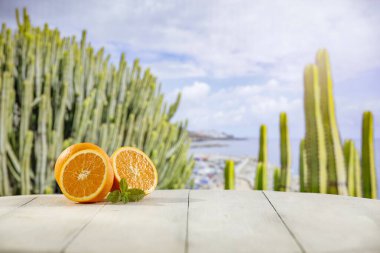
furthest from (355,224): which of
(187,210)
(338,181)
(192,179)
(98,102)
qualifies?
(192,179)

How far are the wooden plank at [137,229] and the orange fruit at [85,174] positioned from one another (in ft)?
0.25

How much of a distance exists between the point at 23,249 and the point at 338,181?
2.43 m

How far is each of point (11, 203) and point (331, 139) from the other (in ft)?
7.05

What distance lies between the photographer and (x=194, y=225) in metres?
0.83

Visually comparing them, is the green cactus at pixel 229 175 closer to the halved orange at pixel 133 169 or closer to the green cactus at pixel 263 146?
the green cactus at pixel 263 146

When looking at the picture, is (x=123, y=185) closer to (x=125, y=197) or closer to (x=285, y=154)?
(x=125, y=197)

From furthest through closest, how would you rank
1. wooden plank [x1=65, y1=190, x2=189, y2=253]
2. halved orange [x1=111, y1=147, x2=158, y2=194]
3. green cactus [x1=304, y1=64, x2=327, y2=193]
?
green cactus [x1=304, y1=64, x2=327, y2=193]
halved orange [x1=111, y1=147, x2=158, y2=194]
wooden plank [x1=65, y1=190, x2=189, y2=253]

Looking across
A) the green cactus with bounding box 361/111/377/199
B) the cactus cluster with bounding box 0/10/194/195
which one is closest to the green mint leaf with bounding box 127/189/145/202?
the cactus cluster with bounding box 0/10/194/195

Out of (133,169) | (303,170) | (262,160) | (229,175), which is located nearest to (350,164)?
(303,170)

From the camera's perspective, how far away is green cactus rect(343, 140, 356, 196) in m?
3.04

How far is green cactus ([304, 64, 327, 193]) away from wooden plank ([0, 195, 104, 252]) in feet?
6.53

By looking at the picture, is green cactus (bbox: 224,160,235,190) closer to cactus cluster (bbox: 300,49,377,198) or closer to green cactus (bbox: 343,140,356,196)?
cactus cluster (bbox: 300,49,377,198)

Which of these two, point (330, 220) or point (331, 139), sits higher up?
point (331, 139)

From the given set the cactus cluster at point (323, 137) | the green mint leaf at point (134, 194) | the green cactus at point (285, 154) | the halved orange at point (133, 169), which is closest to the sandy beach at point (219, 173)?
the green cactus at point (285, 154)
